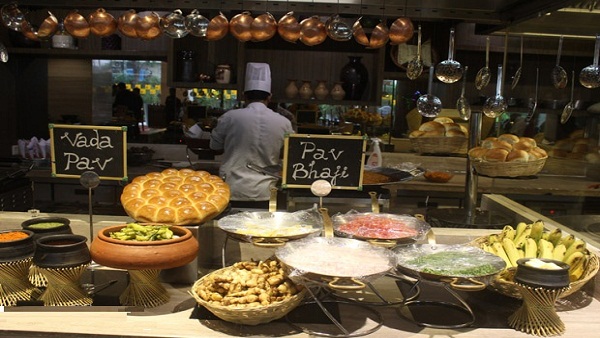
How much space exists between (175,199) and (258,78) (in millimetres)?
2238

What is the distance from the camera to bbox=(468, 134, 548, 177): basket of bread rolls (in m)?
2.90

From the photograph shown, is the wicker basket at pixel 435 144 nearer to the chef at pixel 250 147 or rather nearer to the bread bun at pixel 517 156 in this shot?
the bread bun at pixel 517 156

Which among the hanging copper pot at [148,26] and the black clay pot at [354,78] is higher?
the hanging copper pot at [148,26]

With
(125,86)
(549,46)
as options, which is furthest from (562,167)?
(125,86)

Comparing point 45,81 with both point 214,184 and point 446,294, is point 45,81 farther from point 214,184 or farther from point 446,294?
point 446,294

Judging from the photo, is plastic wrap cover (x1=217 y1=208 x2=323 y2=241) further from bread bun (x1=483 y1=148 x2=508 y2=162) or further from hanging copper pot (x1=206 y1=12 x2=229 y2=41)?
hanging copper pot (x1=206 y1=12 x2=229 y2=41)

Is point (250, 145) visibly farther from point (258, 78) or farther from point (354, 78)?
point (354, 78)

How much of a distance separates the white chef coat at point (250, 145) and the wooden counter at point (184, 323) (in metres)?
2.00

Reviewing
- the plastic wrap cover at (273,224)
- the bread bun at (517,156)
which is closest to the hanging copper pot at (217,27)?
the plastic wrap cover at (273,224)

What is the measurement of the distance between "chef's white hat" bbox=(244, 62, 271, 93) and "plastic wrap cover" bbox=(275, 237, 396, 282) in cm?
237

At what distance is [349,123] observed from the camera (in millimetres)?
5957

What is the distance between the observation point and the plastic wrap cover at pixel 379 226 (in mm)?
1977

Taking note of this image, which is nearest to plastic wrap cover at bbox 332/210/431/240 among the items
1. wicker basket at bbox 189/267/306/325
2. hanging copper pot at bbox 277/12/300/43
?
wicker basket at bbox 189/267/306/325

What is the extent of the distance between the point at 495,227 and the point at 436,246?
85 cm
